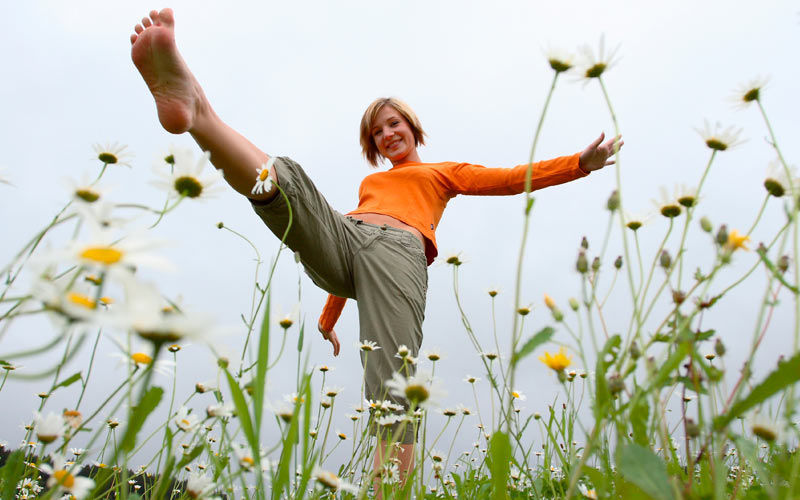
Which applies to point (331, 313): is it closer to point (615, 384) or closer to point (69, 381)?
point (69, 381)

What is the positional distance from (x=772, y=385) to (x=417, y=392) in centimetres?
38

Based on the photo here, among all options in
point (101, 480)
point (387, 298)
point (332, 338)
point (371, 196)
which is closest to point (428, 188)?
point (371, 196)

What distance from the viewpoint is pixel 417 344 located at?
2.22 metres

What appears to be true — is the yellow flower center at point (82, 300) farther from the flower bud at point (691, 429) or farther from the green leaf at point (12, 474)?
the flower bud at point (691, 429)

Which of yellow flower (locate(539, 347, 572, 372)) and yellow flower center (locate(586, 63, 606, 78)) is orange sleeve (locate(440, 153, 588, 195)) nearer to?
yellow flower center (locate(586, 63, 606, 78))

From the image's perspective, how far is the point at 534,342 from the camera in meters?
0.64

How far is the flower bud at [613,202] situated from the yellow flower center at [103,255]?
664 millimetres

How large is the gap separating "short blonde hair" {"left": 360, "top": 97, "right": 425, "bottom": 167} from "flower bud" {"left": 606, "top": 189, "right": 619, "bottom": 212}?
2.32 meters

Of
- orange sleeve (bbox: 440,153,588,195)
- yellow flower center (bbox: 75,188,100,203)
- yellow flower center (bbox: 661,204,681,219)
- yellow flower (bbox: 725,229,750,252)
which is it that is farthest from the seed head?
orange sleeve (bbox: 440,153,588,195)

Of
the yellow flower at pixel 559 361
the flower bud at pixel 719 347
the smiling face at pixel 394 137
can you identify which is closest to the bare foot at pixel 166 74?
the yellow flower at pixel 559 361

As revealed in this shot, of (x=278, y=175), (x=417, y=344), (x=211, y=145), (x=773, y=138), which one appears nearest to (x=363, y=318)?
(x=417, y=344)

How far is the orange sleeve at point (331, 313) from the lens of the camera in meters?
2.86

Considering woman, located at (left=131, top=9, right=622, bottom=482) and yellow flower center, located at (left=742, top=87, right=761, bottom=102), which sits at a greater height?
woman, located at (left=131, top=9, right=622, bottom=482)

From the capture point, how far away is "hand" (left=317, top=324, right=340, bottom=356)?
2.84m
